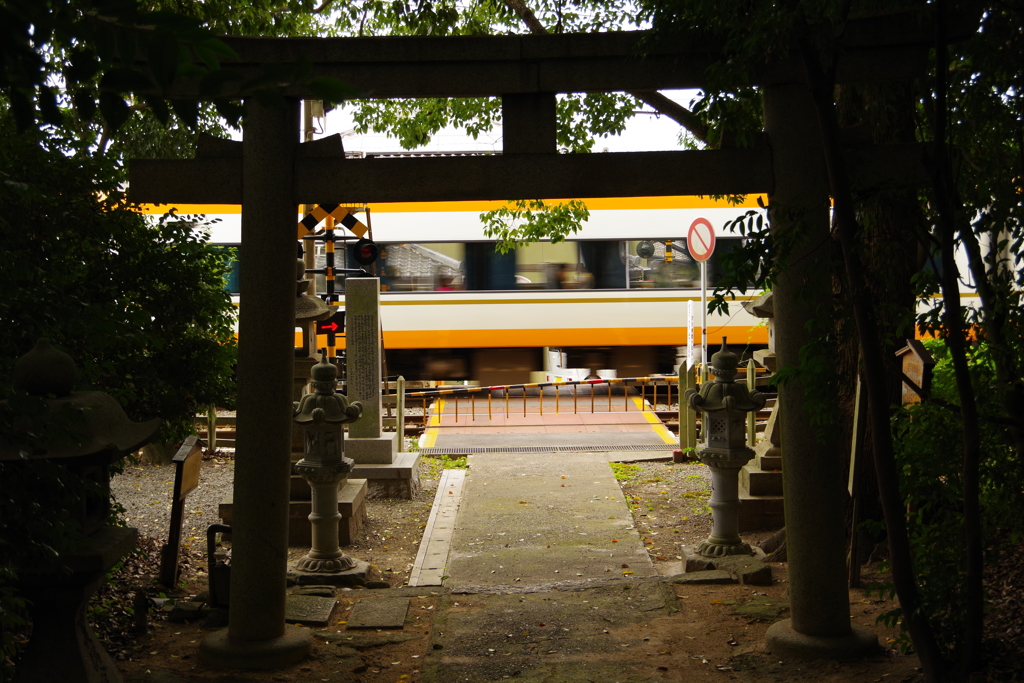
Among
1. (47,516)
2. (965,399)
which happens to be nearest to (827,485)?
(965,399)

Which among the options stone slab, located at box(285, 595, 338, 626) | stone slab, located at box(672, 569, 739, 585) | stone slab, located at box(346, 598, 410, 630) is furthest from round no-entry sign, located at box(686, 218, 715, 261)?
stone slab, located at box(285, 595, 338, 626)

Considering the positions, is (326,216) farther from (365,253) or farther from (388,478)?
(388,478)

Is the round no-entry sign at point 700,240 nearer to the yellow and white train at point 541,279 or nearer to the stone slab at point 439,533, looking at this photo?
the stone slab at point 439,533

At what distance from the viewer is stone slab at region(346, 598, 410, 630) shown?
5.95 meters

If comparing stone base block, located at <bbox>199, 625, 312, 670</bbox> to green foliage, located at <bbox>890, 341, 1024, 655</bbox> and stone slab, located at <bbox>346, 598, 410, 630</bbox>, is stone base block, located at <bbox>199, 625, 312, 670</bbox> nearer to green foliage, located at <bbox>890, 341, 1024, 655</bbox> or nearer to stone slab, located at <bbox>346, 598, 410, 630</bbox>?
stone slab, located at <bbox>346, 598, 410, 630</bbox>

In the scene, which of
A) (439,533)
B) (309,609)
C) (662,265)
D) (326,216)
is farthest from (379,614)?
(662,265)

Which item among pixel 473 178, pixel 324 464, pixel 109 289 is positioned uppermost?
pixel 473 178

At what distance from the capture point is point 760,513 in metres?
8.44

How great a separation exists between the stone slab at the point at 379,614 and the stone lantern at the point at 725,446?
2.49 meters

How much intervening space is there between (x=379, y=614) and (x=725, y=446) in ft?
9.84

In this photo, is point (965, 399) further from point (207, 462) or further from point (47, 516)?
point (207, 462)

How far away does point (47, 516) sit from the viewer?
141 inches

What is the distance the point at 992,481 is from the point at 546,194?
2.61m

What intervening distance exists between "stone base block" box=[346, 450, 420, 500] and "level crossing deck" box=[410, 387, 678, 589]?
1.54 feet
